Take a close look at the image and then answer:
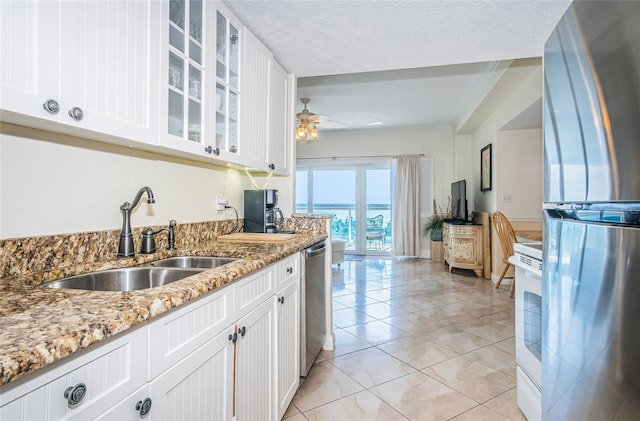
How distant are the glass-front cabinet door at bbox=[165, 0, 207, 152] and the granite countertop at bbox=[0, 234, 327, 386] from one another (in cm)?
67

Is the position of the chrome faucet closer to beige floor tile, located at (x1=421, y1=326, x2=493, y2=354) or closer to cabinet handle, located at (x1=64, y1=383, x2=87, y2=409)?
cabinet handle, located at (x1=64, y1=383, x2=87, y2=409)

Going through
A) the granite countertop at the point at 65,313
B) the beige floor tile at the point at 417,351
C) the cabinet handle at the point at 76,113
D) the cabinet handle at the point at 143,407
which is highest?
the cabinet handle at the point at 76,113

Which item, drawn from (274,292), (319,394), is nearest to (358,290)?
(319,394)

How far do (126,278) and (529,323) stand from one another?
1814mm

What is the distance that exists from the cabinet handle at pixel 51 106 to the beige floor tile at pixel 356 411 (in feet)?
5.68

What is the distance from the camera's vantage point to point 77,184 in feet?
4.18

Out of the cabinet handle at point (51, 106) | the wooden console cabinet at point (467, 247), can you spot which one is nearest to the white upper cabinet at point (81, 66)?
the cabinet handle at point (51, 106)

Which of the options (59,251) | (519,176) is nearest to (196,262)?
(59,251)

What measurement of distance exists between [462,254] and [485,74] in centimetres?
258

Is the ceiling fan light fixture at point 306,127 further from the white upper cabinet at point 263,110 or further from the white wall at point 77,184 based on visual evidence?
the white wall at point 77,184

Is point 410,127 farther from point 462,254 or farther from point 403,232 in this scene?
point 462,254

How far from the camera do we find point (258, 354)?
53.9 inches

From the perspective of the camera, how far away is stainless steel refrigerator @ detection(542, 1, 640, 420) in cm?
80

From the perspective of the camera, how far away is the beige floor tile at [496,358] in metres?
2.24
